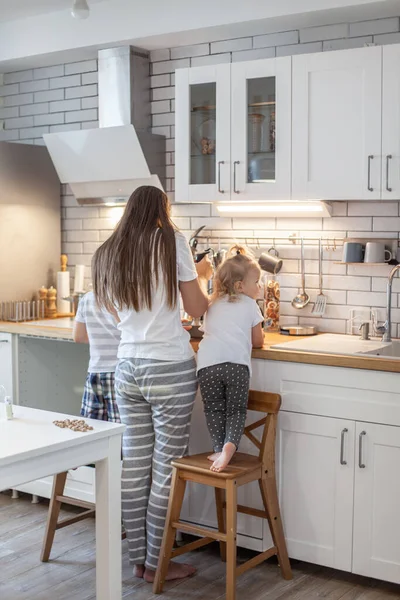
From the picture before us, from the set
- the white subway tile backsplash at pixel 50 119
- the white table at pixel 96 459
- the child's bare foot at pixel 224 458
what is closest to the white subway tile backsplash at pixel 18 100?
the white subway tile backsplash at pixel 50 119

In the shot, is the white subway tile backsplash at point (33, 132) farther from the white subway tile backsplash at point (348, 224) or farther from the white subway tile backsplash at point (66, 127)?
the white subway tile backsplash at point (348, 224)

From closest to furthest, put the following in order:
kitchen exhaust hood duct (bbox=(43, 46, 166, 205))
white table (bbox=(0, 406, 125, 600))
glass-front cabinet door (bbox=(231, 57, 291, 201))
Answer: white table (bbox=(0, 406, 125, 600)) < glass-front cabinet door (bbox=(231, 57, 291, 201)) < kitchen exhaust hood duct (bbox=(43, 46, 166, 205))

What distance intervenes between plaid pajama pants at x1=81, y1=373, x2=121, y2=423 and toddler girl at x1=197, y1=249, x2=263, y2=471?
0.43 metres

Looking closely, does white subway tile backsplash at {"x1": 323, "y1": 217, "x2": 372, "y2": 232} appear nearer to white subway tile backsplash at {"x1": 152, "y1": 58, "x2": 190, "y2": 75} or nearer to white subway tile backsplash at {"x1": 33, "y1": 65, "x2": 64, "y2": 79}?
white subway tile backsplash at {"x1": 152, "y1": 58, "x2": 190, "y2": 75}

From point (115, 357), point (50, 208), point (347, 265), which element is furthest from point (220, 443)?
point (50, 208)

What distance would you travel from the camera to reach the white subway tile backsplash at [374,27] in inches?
147

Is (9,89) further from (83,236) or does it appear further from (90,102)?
(83,236)

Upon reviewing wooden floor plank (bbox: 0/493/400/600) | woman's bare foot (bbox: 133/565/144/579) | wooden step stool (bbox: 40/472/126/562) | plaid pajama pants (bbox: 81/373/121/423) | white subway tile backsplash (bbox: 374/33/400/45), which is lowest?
wooden floor plank (bbox: 0/493/400/600)

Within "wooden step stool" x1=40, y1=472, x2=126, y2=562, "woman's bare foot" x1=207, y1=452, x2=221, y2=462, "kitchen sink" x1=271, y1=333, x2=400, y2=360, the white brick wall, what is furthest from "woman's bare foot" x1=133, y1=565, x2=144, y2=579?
the white brick wall

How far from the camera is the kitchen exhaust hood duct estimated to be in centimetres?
434

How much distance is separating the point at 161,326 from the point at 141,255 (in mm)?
288

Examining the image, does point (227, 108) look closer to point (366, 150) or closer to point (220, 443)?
point (366, 150)

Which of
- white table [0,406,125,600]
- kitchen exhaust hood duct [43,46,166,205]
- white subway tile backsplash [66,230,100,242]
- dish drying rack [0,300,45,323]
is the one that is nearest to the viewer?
white table [0,406,125,600]

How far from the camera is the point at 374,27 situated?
3.79 metres
